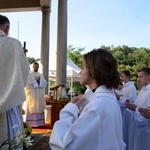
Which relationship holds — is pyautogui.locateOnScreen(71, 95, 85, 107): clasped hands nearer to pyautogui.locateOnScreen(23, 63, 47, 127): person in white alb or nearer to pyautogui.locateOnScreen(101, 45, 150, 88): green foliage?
pyautogui.locateOnScreen(23, 63, 47, 127): person in white alb

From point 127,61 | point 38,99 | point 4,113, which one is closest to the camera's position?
point 4,113

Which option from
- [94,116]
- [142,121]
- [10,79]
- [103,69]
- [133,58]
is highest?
[103,69]

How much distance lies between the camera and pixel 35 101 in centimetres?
852

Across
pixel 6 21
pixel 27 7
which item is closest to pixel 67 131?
pixel 6 21

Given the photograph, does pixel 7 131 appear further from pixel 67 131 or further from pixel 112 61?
pixel 112 61

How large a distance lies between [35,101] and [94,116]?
23.6ft

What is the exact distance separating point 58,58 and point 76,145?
25.3ft

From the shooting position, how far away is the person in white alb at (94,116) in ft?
4.88

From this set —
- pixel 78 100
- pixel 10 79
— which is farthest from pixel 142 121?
pixel 78 100

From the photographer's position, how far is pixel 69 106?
170 cm

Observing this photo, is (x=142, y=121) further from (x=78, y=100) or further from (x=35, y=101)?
(x=35, y=101)

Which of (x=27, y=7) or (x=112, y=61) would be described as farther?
(x=27, y=7)

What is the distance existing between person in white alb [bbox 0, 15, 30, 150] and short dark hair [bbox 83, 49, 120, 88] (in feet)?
3.22

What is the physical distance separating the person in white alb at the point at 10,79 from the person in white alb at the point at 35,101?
232 inches
